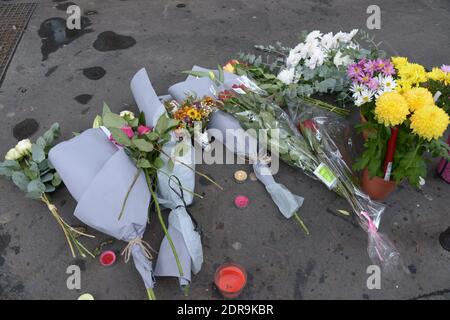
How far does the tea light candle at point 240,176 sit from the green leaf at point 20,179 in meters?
1.37

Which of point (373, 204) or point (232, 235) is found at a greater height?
point (373, 204)

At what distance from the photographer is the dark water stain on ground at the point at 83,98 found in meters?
3.09

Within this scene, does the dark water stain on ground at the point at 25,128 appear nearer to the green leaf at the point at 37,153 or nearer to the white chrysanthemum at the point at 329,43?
the green leaf at the point at 37,153

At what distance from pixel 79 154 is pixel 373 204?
6.07ft

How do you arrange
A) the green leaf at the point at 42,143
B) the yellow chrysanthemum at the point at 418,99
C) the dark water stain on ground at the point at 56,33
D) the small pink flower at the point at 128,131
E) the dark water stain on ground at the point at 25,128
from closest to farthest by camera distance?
1. the yellow chrysanthemum at the point at 418,99
2. the small pink flower at the point at 128,131
3. the green leaf at the point at 42,143
4. the dark water stain on ground at the point at 25,128
5. the dark water stain on ground at the point at 56,33

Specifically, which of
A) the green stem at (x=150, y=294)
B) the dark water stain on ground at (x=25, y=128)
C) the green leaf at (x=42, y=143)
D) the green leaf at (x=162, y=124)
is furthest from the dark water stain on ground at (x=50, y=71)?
the green stem at (x=150, y=294)

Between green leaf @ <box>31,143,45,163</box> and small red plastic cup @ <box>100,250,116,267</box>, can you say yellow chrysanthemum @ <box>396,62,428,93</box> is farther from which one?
green leaf @ <box>31,143,45,163</box>

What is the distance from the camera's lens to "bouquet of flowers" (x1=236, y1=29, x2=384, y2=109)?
9.23ft

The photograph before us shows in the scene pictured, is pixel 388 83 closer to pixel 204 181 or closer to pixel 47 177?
pixel 204 181

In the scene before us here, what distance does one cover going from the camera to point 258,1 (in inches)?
174

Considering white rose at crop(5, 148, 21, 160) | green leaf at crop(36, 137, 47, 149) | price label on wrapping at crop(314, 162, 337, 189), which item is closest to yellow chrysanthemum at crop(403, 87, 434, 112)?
price label on wrapping at crop(314, 162, 337, 189)

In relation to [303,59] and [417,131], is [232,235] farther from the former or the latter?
[303,59]

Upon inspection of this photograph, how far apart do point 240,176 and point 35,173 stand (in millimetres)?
1343
